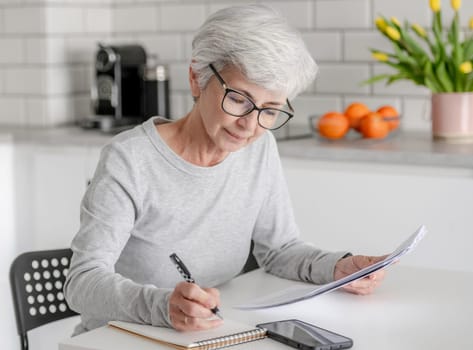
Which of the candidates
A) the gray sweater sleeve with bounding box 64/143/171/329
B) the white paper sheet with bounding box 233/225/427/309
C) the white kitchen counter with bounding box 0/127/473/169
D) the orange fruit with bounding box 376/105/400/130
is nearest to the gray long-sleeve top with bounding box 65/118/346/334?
the gray sweater sleeve with bounding box 64/143/171/329

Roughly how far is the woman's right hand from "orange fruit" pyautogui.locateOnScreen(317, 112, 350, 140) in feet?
5.56

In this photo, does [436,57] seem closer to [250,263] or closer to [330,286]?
[250,263]

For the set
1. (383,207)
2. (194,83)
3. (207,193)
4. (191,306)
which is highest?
(194,83)

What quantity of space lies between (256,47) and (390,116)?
1540 mm

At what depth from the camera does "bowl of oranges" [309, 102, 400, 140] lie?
3188 mm

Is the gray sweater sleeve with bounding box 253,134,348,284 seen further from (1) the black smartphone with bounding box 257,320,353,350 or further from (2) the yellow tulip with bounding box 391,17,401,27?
(2) the yellow tulip with bounding box 391,17,401,27

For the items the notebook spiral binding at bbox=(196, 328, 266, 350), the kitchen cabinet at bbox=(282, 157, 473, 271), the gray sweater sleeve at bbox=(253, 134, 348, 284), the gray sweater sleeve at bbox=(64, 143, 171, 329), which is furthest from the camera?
the kitchen cabinet at bbox=(282, 157, 473, 271)

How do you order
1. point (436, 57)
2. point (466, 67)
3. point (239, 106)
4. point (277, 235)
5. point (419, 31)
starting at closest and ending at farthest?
point (239, 106)
point (277, 235)
point (466, 67)
point (436, 57)
point (419, 31)

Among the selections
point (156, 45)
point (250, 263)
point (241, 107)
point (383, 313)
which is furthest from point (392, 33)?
point (383, 313)

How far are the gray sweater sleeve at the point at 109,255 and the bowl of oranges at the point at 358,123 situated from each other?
137cm

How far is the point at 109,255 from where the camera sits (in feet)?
5.95

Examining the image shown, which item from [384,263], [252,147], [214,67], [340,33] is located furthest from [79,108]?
[384,263]

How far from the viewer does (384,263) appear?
167 cm

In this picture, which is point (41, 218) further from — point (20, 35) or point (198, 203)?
point (198, 203)
